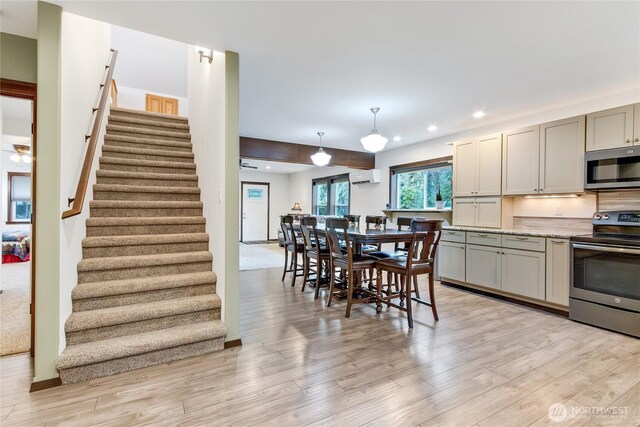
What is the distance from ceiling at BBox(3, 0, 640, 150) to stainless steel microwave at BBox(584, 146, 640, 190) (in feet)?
2.32

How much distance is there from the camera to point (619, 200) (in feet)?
11.1

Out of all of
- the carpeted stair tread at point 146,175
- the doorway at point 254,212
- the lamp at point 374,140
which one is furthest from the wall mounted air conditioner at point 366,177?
the doorway at point 254,212

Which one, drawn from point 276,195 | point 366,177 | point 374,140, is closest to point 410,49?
point 374,140

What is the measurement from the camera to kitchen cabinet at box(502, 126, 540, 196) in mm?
3852

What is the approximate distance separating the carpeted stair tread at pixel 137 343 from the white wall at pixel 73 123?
0.49 feet

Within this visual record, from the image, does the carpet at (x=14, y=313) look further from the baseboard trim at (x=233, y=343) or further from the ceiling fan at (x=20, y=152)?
the ceiling fan at (x=20, y=152)

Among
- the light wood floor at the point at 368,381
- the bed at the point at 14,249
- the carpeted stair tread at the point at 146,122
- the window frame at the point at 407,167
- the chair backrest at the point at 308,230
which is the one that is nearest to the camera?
the light wood floor at the point at 368,381

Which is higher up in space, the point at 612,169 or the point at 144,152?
the point at 144,152

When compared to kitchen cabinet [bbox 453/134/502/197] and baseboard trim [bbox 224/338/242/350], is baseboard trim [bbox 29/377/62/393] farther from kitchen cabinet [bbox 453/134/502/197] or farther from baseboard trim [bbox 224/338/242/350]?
kitchen cabinet [bbox 453/134/502/197]

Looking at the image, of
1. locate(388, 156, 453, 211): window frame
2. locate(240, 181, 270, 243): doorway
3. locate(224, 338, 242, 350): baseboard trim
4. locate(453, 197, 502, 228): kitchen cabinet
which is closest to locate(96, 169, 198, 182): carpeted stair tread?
locate(224, 338, 242, 350): baseboard trim

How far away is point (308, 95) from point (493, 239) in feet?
9.83

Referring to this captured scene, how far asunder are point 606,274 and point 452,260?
1.77 m

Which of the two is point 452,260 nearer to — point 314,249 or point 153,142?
point 314,249

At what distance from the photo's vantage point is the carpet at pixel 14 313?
2574 millimetres
